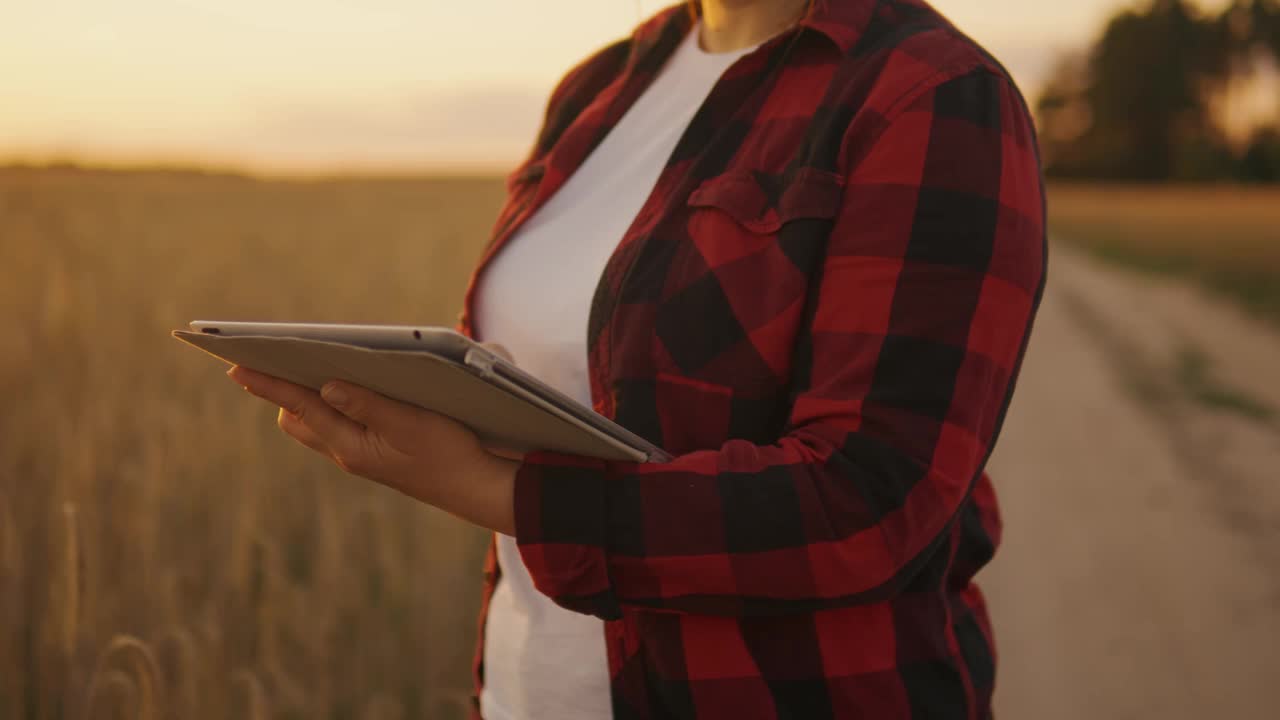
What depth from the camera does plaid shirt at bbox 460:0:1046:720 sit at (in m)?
1.01

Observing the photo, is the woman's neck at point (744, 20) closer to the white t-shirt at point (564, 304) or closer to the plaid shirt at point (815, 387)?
the white t-shirt at point (564, 304)

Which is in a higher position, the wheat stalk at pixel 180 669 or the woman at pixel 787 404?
the woman at pixel 787 404

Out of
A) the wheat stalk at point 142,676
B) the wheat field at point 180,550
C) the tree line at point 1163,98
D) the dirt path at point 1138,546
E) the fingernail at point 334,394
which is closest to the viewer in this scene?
the fingernail at point 334,394

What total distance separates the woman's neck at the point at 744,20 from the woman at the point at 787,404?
0.01 meters

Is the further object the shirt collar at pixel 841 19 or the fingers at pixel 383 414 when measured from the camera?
the shirt collar at pixel 841 19

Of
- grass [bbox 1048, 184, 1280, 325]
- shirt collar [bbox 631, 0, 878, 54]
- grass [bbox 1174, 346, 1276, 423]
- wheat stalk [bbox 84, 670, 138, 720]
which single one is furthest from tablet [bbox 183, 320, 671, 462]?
grass [bbox 1048, 184, 1280, 325]

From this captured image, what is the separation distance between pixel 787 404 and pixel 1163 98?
5406 centimetres

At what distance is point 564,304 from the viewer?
1.31m

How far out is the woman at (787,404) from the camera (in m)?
1.01

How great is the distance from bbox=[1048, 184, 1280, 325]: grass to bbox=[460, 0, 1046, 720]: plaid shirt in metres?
11.6

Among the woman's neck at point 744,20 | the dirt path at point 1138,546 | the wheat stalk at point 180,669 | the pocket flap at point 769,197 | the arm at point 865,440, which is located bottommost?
the dirt path at point 1138,546

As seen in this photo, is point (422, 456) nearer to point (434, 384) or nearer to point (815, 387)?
point (434, 384)

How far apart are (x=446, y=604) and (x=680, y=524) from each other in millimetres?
1901

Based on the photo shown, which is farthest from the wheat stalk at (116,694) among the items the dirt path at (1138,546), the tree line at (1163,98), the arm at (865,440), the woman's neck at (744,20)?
→ the tree line at (1163,98)
